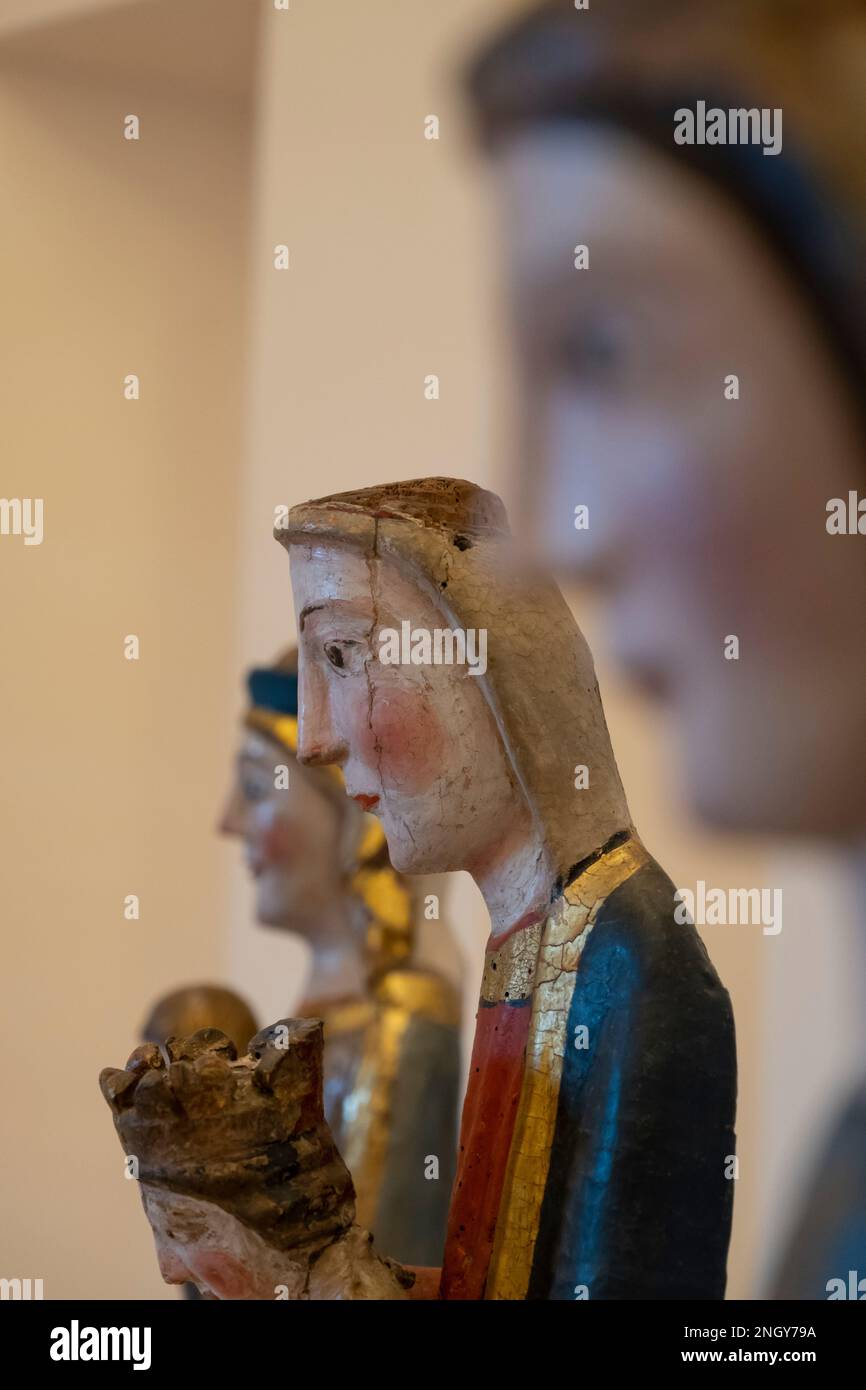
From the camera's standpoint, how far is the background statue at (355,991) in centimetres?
322

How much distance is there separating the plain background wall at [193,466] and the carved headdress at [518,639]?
43.5 inches

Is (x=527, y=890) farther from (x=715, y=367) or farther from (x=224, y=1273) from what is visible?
(x=715, y=367)

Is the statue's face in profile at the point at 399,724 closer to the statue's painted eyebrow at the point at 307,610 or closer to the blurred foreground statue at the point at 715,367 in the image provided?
the statue's painted eyebrow at the point at 307,610

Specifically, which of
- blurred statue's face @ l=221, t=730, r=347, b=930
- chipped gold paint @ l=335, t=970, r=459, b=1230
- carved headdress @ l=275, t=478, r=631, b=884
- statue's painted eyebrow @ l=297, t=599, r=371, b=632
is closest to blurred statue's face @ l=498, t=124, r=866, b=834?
carved headdress @ l=275, t=478, r=631, b=884

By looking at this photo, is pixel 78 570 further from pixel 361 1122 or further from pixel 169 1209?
pixel 169 1209

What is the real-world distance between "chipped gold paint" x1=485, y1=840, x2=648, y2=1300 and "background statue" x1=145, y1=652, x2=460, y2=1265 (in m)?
1.28

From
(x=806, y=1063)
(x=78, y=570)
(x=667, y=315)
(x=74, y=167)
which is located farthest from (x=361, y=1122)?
(x=74, y=167)

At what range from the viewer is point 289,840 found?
364 centimetres

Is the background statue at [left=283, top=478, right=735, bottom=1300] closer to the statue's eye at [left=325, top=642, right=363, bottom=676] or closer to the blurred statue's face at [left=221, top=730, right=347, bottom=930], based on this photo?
the statue's eye at [left=325, top=642, right=363, bottom=676]

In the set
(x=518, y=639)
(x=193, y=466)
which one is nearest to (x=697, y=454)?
(x=518, y=639)

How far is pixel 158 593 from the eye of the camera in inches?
235

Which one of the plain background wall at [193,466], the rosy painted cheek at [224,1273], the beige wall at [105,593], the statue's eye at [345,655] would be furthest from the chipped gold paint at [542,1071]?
the beige wall at [105,593]

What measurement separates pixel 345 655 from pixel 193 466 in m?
→ 4.22

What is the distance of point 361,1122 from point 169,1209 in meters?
1.39
